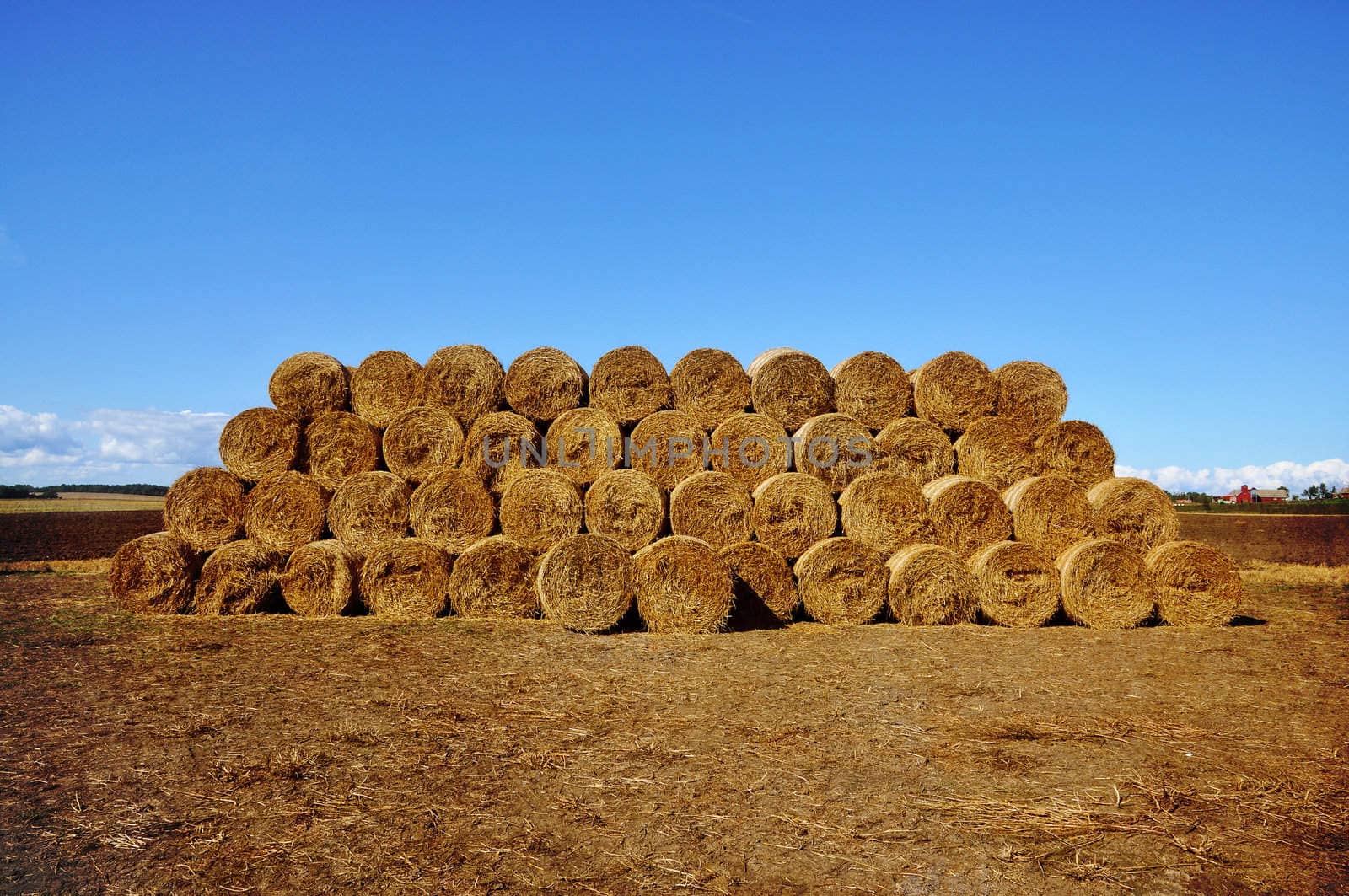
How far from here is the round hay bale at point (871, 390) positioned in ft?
35.3

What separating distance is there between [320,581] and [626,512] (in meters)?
3.40

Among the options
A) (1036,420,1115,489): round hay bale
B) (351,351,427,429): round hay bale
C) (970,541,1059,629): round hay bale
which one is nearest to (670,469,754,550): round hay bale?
(970,541,1059,629): round hay bale

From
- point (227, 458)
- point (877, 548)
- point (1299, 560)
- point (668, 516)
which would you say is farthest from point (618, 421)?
point (1299, 560)

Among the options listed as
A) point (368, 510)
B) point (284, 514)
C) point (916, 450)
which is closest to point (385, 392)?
point (368, 510)

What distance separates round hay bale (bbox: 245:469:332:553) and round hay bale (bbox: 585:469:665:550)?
3.14 metres

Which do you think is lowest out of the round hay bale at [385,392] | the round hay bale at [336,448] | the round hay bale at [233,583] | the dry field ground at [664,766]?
the dry field ground at [664,766]

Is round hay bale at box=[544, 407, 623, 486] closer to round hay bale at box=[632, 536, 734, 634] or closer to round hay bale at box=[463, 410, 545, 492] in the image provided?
round hay bale at box=[463, 410, 545, 492]

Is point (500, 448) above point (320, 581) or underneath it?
above

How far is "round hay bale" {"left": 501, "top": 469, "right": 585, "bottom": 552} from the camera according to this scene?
31.7 feet

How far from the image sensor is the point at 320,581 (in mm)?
9578

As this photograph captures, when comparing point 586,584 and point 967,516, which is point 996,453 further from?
point 586,584

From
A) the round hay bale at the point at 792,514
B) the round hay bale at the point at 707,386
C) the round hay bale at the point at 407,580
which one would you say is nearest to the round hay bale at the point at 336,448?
the round hay bale at the point at 407,580

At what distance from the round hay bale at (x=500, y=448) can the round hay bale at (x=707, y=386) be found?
1.78 metres

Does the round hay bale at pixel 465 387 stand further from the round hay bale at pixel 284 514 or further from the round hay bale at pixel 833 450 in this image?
the round hay bale at pixel 833 450
